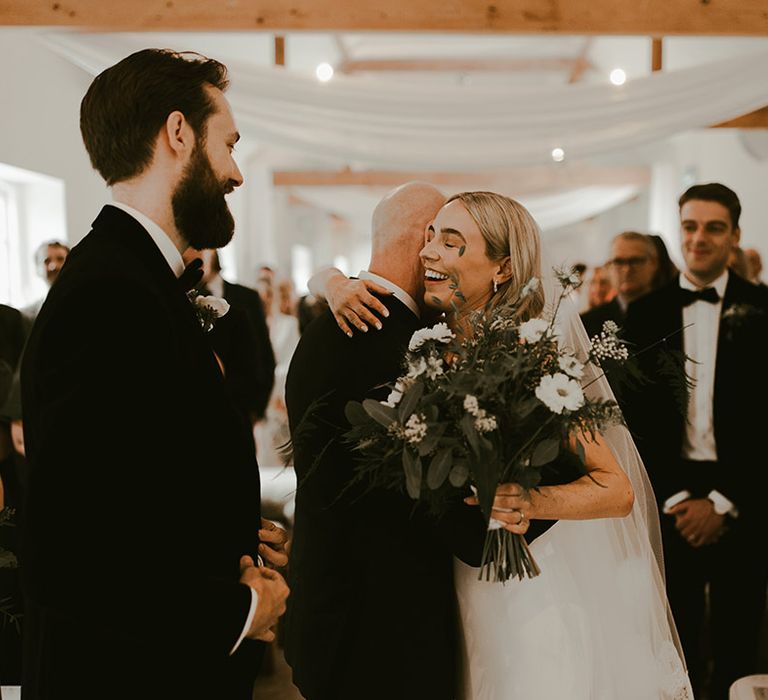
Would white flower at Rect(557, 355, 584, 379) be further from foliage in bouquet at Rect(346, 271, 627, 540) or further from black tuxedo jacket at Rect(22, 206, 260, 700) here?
black tuxedo jacket at Rect(22, 206, 260, 700)

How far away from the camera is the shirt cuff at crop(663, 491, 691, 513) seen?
289 cm

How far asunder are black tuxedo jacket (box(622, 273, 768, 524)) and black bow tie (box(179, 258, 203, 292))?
1891 millimetres

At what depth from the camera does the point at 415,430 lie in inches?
57.3

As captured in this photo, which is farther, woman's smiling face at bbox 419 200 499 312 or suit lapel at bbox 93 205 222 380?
woman's smiling face at bbox 419 200 499 312

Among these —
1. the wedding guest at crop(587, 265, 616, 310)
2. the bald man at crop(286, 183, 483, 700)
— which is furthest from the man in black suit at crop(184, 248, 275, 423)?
the wedding guest at crop(587, 265, 616, 310)

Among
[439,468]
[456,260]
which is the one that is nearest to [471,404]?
[439,468]

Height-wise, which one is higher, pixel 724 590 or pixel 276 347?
pixel 276 347

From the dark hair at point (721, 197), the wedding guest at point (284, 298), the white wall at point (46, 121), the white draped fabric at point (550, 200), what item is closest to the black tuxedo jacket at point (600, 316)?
the dark hair at point (721, 197)

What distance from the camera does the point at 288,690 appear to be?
362cm

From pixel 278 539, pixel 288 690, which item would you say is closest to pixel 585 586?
pixel 278 539

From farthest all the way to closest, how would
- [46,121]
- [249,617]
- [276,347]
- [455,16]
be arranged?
[276,347] < [46,121] < [455,16] < [249,617]

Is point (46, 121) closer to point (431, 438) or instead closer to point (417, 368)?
point (417, 368)

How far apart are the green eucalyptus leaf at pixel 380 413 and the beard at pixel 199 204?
0.42 meters

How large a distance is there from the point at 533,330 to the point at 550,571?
2.12 feet
